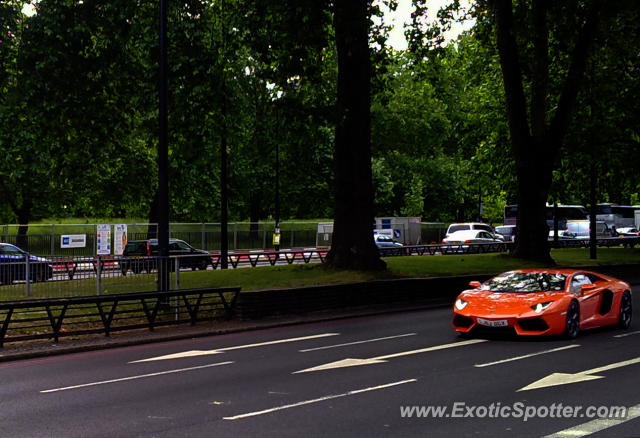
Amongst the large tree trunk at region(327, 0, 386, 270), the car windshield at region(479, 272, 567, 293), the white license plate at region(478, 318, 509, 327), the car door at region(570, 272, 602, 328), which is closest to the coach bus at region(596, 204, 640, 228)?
the large tree trunk at region(327, 0, 386, 270)

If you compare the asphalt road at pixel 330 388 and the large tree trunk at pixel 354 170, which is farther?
the large tree trunk at pixel 354 170

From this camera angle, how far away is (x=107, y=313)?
16016 millimetres

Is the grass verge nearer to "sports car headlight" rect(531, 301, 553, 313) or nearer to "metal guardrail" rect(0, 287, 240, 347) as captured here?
"metal guardrail" rect(0, 287, 240, 347)

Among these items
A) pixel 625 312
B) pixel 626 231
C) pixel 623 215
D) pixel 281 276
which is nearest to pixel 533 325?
pixel 625 312

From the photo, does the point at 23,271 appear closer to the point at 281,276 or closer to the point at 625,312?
the point at 281,276

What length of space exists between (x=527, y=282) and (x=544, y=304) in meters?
1.07

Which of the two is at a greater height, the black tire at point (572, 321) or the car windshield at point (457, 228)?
the car windshield at point (457, 228)

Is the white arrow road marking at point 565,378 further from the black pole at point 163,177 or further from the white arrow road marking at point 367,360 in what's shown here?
the black pole at point 163,177

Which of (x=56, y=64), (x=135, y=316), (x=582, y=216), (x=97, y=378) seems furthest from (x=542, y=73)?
(x=582, y=216)

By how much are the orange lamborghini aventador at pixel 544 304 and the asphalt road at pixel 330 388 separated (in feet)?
0.97

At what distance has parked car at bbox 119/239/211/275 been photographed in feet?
61.3

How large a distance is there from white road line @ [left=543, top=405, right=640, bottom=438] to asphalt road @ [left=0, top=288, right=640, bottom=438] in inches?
0.7

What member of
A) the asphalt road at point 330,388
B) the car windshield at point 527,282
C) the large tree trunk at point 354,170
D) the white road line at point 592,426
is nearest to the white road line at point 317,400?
the asphalt road at point 330,388

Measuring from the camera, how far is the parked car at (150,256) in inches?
735
